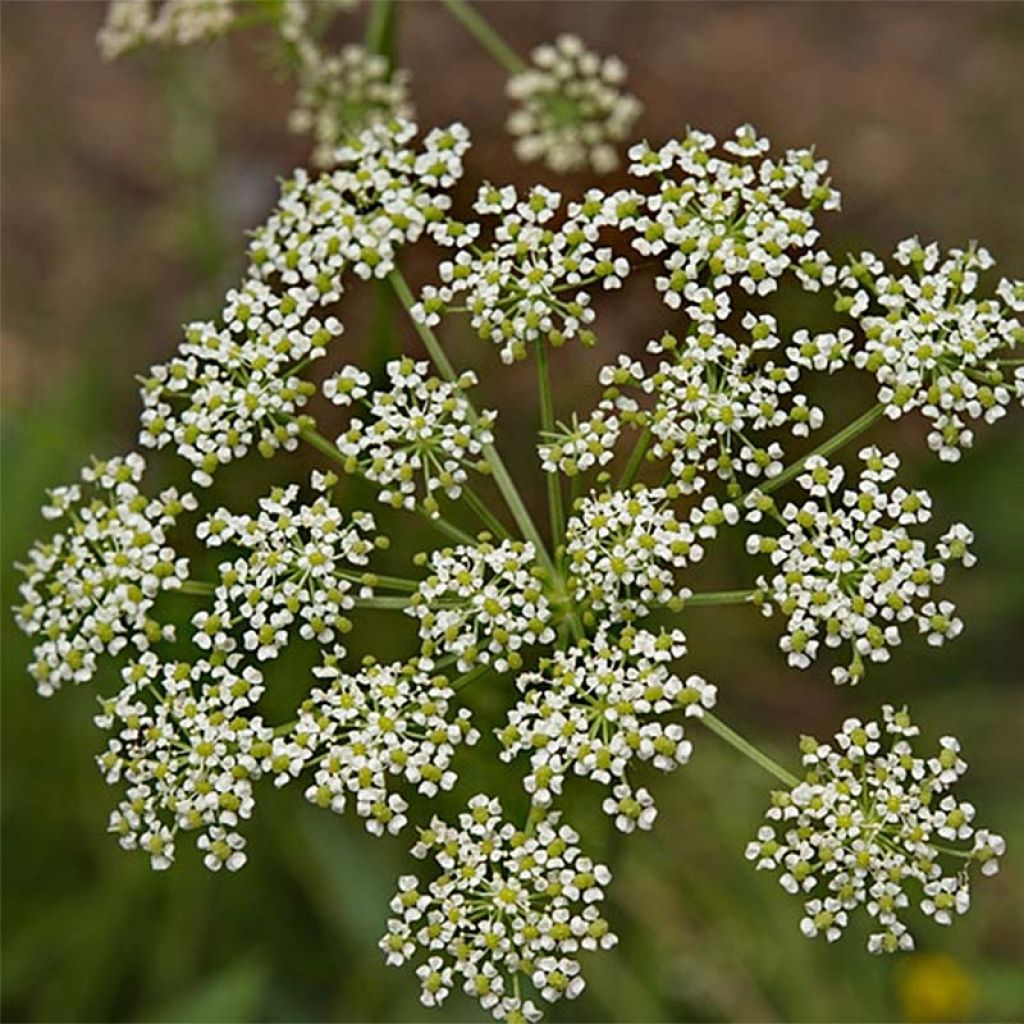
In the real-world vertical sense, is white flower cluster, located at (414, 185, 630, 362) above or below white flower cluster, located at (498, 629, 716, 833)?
above

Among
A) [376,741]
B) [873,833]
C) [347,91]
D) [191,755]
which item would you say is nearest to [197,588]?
[191,755]

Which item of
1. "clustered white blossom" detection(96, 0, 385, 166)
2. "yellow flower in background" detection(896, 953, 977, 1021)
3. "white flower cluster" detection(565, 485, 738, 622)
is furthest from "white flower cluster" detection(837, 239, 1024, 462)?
"yellow flower in background" detection(896, 953, 977, 1021)

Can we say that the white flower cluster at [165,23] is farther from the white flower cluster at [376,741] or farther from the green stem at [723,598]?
the green stem at [723,598]

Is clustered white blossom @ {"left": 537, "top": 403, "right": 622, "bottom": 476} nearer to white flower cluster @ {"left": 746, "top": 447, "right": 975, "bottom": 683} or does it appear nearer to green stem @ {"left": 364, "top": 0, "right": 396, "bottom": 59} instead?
white flower cluster @ {"left": 746, "top": 447, "right": 975, "bottom": 683}

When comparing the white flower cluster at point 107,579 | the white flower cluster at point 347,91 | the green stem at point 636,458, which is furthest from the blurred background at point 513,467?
the white flower cluster at point 107,579

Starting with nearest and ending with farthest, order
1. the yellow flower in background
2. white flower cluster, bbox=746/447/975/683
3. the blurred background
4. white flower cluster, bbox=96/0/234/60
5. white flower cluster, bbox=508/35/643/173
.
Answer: white flower cluster, bbox=746/447/975/683 < white flower cluster, bbox=96/0/234/60 < white flower cluster, bbox=508/35/643/173 < the yellow flower in background < the blurred background

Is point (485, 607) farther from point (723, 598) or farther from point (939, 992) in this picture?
point (939, 992)

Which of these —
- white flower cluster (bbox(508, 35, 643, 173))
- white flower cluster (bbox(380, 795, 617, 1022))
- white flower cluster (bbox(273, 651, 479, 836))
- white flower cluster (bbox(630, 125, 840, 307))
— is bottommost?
white flower cluster (bbox(380, 795, 617, 1022))

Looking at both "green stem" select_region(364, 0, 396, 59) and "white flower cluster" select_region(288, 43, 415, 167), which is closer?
"green stem" select_region(364, 0, 396, 59)
